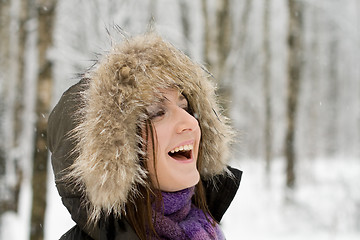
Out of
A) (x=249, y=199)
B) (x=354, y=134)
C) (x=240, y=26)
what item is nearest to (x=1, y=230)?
(x=249, y=199)

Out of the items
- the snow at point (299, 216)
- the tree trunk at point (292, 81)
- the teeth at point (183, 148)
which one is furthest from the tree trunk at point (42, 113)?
the tree trunk at point (292, 81)

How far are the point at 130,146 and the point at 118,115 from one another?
0.13 meters

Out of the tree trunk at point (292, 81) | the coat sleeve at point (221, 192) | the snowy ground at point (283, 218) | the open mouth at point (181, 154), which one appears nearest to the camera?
the open mouth at point (181, 154)

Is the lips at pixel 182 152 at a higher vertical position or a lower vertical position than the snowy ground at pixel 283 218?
higher

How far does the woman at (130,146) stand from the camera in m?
1.58

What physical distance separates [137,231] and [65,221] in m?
6.81

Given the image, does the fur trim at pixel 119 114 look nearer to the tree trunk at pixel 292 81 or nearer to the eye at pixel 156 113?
the eye at pixel 156 113

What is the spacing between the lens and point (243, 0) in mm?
12117

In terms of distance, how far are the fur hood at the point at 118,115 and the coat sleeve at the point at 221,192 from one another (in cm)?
56

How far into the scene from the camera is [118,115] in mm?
1611

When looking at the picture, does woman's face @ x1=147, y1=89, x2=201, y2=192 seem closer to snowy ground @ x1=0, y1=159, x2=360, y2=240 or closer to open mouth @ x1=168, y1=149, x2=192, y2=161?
open mouth @ x1=168, y1=149, x2=192, y2=161

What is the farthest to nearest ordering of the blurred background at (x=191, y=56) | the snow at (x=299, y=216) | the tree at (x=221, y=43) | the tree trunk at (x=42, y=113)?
the snow at (x=299, y=216), the tree at (x=221, y=43), the blurred background at (x=191, y=56), the tree trunk at (x=42, y=113)

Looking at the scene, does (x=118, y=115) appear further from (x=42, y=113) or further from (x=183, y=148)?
(x=42, y=113)

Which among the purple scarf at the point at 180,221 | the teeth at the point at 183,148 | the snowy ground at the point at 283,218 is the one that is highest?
Result: the teeth at the point at 183,148
